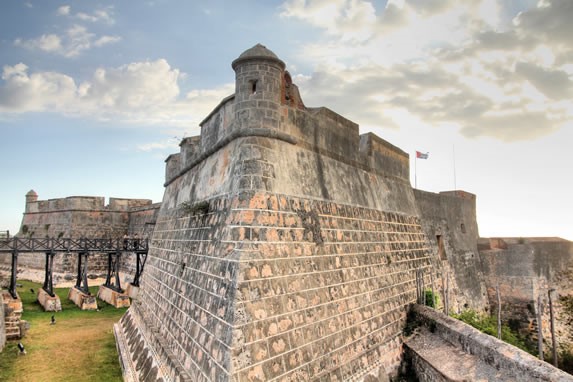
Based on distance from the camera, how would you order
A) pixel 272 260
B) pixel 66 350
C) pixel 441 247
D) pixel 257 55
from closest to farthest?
pixel 272 260 < pixel 257 55 < pixel 66 350 < pixel 441 247

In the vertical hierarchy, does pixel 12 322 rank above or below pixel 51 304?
above

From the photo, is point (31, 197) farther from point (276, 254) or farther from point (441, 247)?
point (276, 254)

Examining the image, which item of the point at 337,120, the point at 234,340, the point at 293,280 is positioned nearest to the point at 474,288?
the point at 337,120

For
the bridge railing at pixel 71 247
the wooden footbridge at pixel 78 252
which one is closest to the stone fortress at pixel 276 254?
the wooden footbridge at pixel 78 252

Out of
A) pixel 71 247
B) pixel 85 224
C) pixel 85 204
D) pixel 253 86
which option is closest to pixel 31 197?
pixel 85 204

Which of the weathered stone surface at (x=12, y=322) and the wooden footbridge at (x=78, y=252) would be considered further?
the wooden footbridge at (x=78, y=252)

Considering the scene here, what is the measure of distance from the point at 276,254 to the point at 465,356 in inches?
190

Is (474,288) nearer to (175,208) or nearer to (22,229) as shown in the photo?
(175,208)

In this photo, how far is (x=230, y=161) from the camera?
277 inches

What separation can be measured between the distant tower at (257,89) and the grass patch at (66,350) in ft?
22.9

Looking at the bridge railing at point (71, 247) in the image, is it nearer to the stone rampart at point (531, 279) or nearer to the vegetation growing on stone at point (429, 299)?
the vegetation growing on stone at point (429, 299)

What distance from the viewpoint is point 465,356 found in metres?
7.67

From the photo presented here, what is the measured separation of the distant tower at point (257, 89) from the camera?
271 inches

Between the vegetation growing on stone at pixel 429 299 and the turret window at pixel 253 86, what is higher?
the turret window at pixel 253 86
